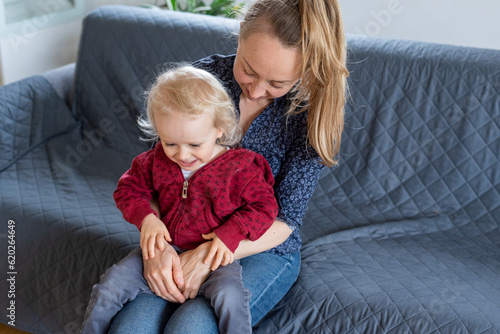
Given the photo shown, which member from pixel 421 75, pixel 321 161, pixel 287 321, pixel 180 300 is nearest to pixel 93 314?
pixel 180 300

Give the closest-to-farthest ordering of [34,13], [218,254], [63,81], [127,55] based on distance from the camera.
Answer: [218,254] → [127,55] → [63,81] → [34,13]

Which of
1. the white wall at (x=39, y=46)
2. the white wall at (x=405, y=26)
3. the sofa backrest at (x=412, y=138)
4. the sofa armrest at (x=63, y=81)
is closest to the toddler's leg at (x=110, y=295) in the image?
the sofa backrest at (x=412, y=138)

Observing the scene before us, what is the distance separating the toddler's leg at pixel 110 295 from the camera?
1.15m

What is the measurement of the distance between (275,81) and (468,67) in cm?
90

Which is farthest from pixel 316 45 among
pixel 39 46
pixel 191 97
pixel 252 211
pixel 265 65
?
pixel 39 46

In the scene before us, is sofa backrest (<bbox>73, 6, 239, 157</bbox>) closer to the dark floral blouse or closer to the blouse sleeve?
the dark floral blouse

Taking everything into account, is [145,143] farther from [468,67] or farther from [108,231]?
[468,67]

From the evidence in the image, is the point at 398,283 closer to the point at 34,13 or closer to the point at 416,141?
the point at 416,141

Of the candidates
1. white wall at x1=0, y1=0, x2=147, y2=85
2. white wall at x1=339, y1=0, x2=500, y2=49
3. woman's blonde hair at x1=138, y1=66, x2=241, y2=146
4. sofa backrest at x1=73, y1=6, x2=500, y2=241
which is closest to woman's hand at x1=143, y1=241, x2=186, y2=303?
woman's blonde hair at x1=138, y1=66, x2=241, y2=146

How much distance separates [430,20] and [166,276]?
69.0 inches

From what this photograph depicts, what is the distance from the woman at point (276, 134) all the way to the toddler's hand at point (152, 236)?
0.06 ft

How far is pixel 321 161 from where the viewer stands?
134 centimetres

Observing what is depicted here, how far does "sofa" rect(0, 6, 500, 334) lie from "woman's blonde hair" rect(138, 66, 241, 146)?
21.6 inches

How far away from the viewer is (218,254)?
121 centimetres
